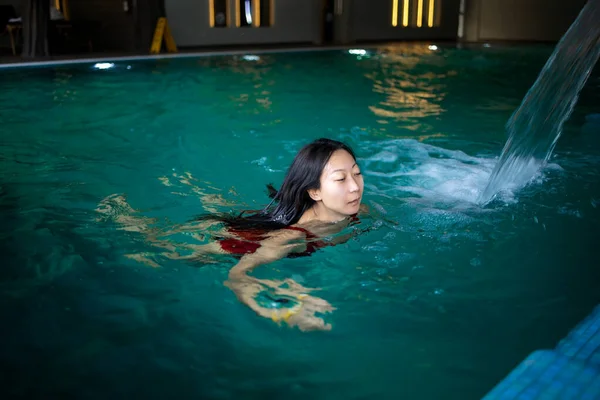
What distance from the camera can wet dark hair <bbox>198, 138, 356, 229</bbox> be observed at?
10.0 ft

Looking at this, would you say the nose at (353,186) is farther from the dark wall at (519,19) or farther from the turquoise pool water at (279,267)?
the dark wall at (519,19)

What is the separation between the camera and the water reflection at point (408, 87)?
8.34 m

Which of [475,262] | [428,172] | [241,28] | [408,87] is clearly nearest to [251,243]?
[475,262]

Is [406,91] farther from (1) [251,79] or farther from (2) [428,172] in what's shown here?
(2) [428,172]

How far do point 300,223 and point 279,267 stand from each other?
268 millimetres

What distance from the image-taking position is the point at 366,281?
125 inches

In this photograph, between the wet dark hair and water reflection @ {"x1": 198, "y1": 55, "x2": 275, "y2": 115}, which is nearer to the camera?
the wet dark hair

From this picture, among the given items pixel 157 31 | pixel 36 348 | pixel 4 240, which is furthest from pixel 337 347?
pixel 157 31

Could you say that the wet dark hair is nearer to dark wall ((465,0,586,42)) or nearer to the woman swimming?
the woman swimming

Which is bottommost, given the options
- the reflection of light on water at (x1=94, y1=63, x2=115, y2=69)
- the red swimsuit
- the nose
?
the red swimsuit

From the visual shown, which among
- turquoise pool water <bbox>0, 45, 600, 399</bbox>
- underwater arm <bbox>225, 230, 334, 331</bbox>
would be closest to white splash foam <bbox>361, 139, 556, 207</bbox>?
turquoise pool water <bbox>0, 45, 600, 399</bbox>

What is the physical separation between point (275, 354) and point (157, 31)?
15.2 m

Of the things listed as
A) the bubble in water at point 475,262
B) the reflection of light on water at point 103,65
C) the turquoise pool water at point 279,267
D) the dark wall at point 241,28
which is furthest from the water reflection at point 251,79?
the bubble in water at point 475,262

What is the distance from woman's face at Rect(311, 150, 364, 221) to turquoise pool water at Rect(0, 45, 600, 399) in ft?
1.44
